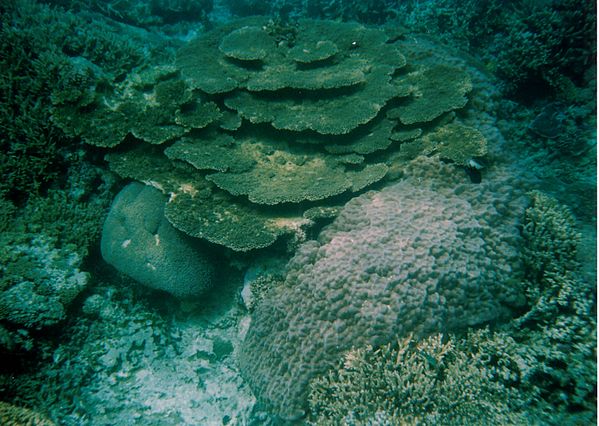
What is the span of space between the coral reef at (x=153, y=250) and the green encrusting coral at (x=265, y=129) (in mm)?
354

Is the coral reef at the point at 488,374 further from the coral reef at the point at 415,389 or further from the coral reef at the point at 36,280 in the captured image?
the coral reef at the point at 36,280

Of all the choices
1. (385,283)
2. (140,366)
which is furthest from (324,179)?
(140,366)

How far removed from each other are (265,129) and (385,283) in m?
2.83

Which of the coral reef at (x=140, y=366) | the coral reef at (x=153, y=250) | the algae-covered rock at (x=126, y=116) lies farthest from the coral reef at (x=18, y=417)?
the algae-covered rock at (x=126, y=116)

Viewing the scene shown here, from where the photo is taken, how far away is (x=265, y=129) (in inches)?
190

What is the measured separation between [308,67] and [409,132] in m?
1.93

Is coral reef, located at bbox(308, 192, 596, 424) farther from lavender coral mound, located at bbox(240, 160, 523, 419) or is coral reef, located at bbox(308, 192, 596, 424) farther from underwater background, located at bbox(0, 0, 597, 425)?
lavender coral mound, located at bbox(240, 160, 523, 419)

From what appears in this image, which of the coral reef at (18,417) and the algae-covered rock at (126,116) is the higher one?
the algae-covered rock at (126,116)

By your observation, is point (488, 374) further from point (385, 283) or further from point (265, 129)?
point (265, 129)

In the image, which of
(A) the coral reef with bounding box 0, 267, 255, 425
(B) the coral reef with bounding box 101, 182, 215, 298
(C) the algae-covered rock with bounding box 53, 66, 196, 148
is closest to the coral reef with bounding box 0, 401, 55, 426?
(A) the coral reef with bounding box 0, 267, 255, 425

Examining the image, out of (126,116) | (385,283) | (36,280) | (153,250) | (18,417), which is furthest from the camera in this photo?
(126,116)

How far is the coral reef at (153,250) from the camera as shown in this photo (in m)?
4.11

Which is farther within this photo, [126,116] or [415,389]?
[126,116]

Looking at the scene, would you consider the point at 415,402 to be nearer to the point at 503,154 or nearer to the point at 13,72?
the point at 503,154
